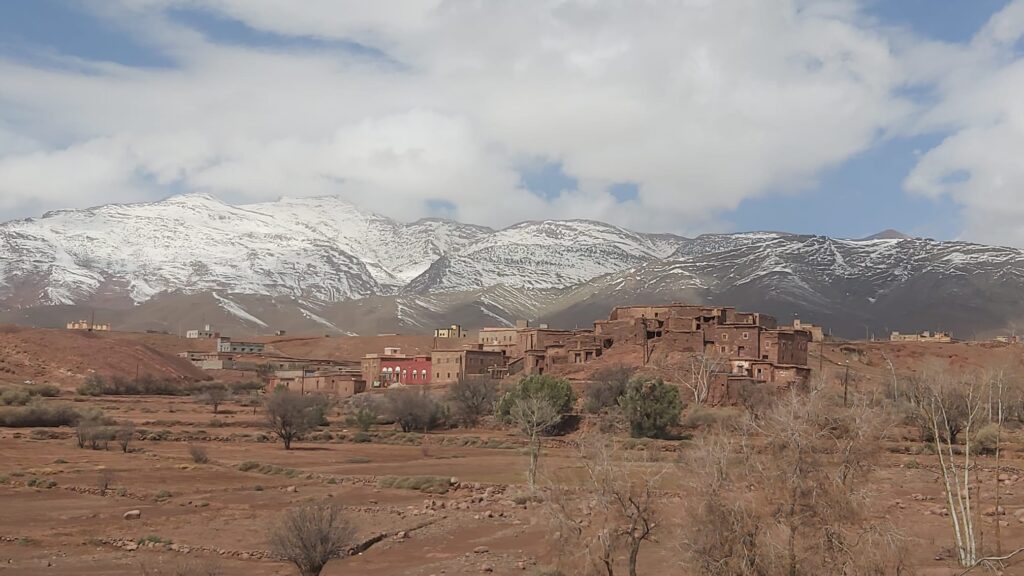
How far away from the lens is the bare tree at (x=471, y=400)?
70.6 meters

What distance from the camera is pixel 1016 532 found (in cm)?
2764

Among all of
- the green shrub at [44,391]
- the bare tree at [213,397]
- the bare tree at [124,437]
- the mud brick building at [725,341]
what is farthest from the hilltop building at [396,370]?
the bare tree at [124,437]

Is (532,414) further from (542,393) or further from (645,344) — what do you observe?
(645,344)

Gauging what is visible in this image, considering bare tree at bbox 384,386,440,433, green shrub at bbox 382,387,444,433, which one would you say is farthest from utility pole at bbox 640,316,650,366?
bare tree at bbox 384,386,440,433

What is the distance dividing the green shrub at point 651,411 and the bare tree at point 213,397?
3470 cm

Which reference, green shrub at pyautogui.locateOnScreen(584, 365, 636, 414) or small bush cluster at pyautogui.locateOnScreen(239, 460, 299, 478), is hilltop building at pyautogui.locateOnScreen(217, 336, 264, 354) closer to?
green shrub at pyautogui.locateOnScreen(584, 365, 636, 414)

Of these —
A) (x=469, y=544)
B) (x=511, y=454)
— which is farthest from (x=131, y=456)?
(x=469, y=544)

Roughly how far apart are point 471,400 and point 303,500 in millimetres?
37952

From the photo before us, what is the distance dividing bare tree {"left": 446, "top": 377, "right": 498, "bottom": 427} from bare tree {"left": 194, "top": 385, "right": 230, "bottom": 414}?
19.4m

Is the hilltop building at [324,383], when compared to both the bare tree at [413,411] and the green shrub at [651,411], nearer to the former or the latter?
the bare tree at [413,411]

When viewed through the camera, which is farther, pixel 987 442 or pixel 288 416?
pixel 288 416

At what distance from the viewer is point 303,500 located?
3412 centimetres


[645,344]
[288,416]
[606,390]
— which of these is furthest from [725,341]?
[288,416]

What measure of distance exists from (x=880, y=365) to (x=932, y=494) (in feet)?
206
